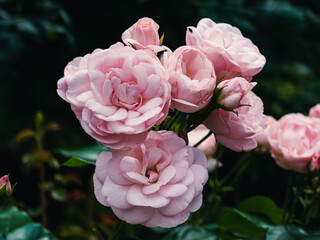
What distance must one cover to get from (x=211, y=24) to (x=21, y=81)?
0.92 metres

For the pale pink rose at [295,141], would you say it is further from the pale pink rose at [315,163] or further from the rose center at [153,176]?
the rose center at [153,176]

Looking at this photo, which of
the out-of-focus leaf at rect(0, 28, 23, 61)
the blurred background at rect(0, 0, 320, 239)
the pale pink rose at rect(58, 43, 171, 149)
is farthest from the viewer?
the blurred background at rect(0, 0, 320, 239)

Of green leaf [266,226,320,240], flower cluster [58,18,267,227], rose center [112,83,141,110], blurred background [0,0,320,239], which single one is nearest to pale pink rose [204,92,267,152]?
A: flower cluster [58,18,267,227]

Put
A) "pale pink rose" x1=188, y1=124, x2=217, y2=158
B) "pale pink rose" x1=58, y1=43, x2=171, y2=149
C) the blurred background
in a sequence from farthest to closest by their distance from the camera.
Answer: the blurred background < "pale pink rose" x1=188, y1=124, x2=217, y2=158 < "pale pink rose" x1=58, y1=43, x2=171, y2=149

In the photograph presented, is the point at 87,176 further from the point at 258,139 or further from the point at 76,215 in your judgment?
the point at 258,139

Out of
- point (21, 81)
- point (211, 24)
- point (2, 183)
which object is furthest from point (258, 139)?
point (21, 81)

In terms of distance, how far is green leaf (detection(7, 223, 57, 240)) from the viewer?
61cm

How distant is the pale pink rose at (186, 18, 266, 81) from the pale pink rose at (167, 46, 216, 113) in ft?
0.09

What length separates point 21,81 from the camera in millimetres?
1273

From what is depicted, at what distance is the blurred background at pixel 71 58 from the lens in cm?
109

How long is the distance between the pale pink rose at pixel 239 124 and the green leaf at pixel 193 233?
0.24 metres

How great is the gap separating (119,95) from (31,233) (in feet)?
1.11

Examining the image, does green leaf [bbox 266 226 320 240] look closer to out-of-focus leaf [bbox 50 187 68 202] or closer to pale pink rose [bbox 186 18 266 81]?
pale pink rose [bbox 186 18 266 81]

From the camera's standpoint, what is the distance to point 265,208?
70 centimetres
